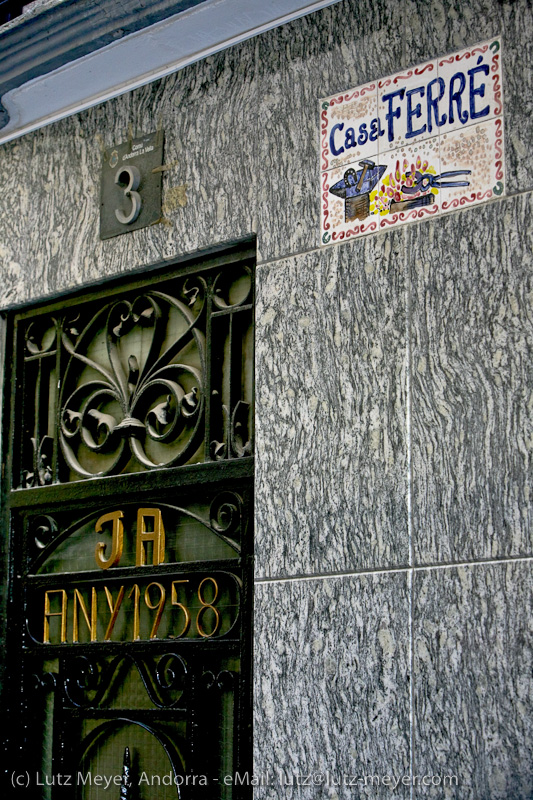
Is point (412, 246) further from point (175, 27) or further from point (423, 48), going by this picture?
point (175, 27)

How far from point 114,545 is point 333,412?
141 centimetres

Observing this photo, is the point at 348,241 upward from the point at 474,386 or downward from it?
upward

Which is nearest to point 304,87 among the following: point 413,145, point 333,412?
point 413,145

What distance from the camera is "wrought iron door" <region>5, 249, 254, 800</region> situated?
196 inches

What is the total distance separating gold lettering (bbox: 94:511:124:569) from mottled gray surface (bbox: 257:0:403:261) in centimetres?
142

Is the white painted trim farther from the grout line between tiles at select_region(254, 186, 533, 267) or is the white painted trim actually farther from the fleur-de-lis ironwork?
the fleur-de-lis ironwork

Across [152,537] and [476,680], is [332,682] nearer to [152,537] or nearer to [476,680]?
[476,680]

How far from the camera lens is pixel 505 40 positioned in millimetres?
4395

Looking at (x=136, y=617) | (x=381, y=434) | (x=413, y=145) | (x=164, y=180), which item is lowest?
(x=136, y=617)

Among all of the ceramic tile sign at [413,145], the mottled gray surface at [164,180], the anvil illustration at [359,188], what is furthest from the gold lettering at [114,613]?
the anvil illustration at [359,188]

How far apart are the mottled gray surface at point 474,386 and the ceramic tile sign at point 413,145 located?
14 cm

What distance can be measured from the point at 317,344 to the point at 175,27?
1705 mm

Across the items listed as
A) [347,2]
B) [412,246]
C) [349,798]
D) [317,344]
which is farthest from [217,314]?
[349,798]

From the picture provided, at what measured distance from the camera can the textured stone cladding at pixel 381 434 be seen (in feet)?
13.2
